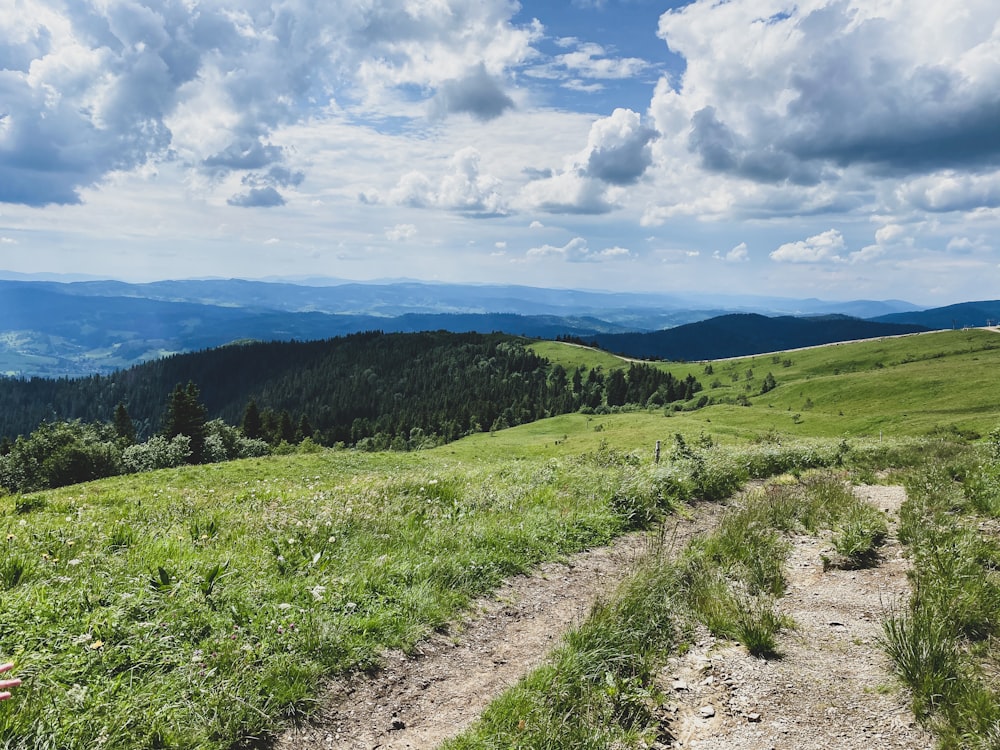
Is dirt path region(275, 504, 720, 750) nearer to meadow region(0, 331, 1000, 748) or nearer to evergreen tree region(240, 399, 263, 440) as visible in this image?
meadow region(0, 331, 1000, 748)

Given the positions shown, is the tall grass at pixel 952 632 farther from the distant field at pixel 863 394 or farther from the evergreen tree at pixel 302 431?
the evergreen tree at pixel 302 431

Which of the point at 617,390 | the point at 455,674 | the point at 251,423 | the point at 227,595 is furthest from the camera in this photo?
the point at 617,390

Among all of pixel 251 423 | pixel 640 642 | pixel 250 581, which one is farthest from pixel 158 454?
pixel 640 642

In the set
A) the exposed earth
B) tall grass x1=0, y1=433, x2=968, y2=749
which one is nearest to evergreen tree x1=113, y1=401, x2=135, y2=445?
tall grass x1=0, y1=433, x2=968, y2=749

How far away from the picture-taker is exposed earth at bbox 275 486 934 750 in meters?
4.95

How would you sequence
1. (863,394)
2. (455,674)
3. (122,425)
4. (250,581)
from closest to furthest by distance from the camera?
(455,674) → (250,581) → (122,425) → (863,394)

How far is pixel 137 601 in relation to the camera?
19.3 feet

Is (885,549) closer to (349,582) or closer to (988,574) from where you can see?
(988,574)

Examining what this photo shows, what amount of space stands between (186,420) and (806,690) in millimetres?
A: 84555

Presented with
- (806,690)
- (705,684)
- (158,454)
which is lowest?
(158,454)

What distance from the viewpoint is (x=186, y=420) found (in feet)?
246

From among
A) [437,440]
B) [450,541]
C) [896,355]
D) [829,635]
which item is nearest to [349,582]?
[450,541]

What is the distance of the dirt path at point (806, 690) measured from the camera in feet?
15.9

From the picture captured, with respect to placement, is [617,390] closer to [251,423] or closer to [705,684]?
[251,423]
